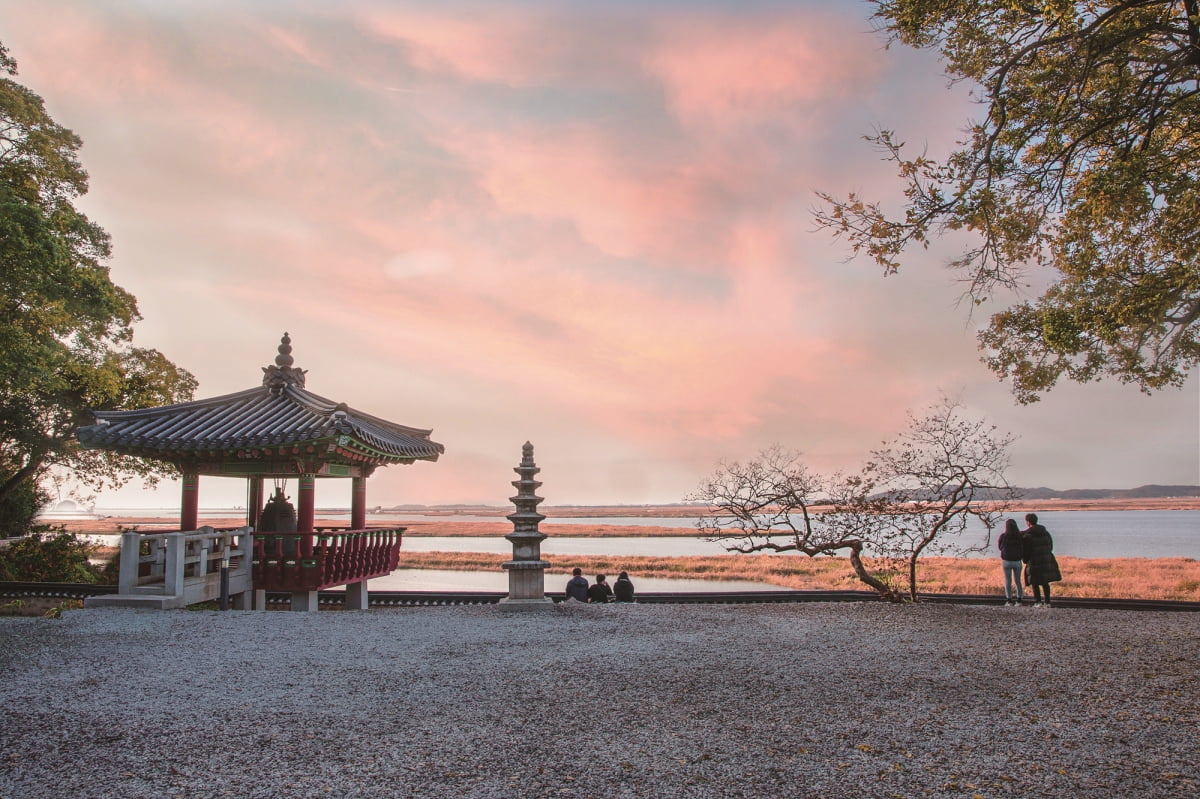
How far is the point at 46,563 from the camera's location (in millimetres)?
19125

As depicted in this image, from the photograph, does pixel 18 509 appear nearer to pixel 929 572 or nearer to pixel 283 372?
pixel 283 372

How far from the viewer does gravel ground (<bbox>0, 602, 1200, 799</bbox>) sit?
4.20 m

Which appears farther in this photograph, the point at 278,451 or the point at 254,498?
the point at 254,498

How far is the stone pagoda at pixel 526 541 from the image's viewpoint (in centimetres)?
1168

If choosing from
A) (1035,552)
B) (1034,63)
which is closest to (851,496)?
(1035,552)

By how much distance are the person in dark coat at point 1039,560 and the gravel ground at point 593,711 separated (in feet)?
8.26

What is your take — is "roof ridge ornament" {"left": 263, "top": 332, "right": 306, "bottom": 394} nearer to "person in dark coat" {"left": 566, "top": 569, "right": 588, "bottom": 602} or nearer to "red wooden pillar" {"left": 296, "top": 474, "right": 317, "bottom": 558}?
"red wooden pillar" {"left": 296, "top": 474, "right": 317, "bottom": 558}

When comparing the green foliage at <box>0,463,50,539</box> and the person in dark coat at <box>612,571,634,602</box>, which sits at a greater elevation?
the green foliage at <box>0,463,50,539</box>

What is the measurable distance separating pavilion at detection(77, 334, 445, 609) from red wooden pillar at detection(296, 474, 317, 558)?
0.02m

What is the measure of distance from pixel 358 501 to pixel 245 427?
117 inches

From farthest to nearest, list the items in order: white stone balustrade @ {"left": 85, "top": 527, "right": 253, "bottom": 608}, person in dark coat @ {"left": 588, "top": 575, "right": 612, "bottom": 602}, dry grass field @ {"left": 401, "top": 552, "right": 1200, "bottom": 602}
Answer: dry grass field @ {"left": 401, "top": 552, "right": 1200, "bottom": 602}, person in dark coat @ {"left": 588, "top": 575, "right": 612, "bottom": 602}, white stone balustrade @ {"left": 85, "top": 527, "right": 253, "bottom": 608}

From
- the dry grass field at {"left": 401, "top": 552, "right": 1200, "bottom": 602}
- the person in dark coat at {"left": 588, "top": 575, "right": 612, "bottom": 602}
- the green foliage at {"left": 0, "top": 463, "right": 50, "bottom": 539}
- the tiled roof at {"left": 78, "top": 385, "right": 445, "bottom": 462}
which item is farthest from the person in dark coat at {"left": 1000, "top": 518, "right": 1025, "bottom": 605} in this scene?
the green foliage at {"left": 0, "top": 463, "right": 50, "bottom": 539}

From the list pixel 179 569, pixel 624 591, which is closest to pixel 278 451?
pixel 179 569

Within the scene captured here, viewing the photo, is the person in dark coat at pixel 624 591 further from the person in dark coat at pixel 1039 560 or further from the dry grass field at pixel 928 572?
the dry grass field at pixel 928 572
